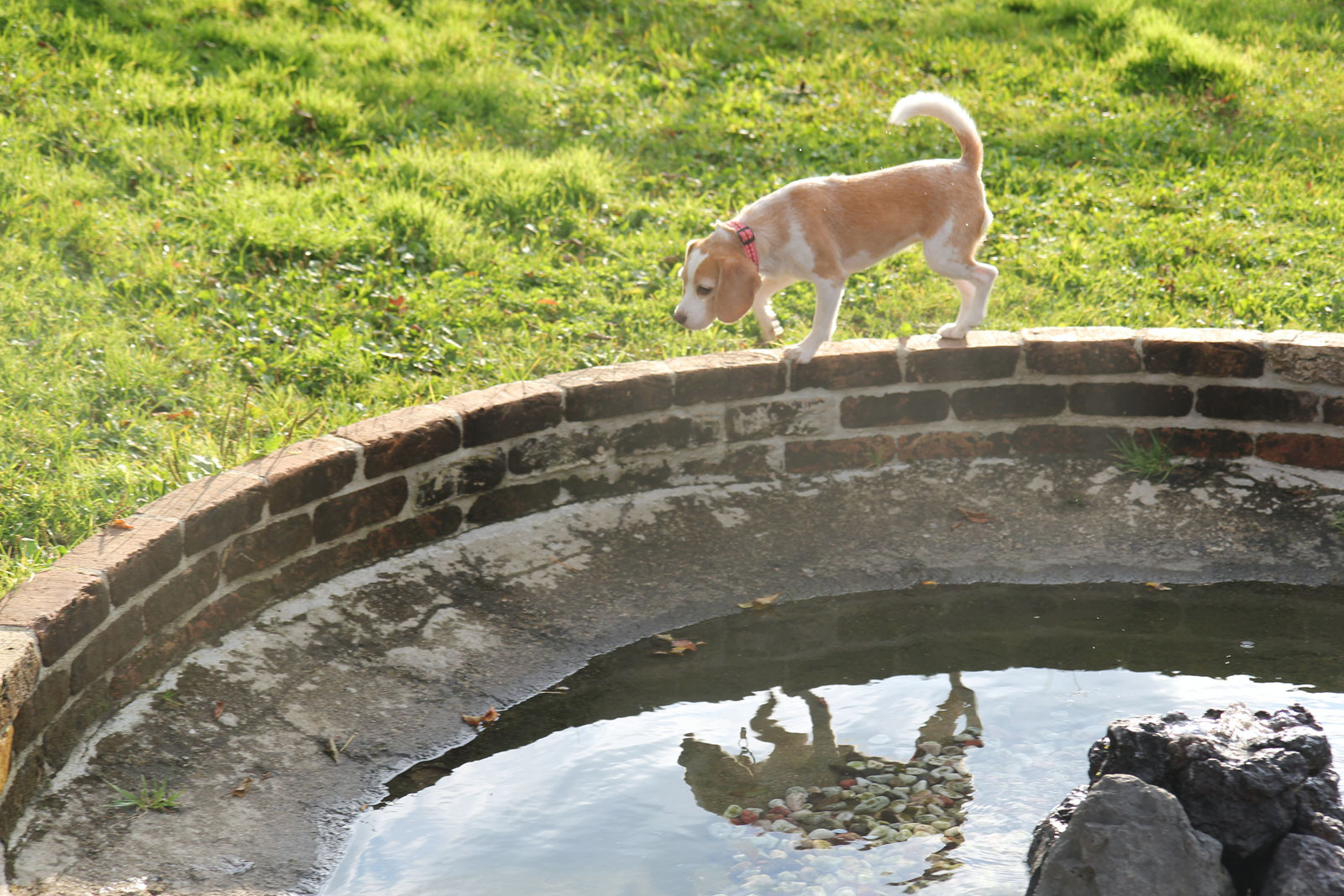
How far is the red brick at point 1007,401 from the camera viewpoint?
15.4 feet

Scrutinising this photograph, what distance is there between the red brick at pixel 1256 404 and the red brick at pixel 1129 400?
0.24ft

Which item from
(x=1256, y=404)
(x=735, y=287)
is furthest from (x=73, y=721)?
(x=1256, y=404)

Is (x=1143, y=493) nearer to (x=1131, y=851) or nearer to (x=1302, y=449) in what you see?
(x=1302, y=449)

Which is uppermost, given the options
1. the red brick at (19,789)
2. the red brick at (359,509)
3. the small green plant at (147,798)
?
the red brick at (359,509)

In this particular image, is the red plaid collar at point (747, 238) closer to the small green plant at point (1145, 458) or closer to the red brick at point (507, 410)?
the red brick at point (507, 410)

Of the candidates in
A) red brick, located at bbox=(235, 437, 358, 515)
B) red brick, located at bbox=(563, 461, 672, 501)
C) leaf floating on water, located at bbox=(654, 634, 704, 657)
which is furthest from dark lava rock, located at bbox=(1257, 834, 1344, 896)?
red brick, located at bbox=(235, 437, 358, 515)

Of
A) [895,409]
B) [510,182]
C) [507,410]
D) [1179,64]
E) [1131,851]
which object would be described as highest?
[1179,64]

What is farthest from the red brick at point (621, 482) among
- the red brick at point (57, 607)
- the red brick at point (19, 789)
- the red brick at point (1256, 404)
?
the red brick at point (1256, 404)

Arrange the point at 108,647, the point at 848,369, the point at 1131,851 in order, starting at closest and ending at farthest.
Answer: the point at 1131,851 < the point at 108,647 < the point at 848,369

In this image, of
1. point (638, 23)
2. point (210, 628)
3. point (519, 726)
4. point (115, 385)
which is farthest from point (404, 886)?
point (638, 23)

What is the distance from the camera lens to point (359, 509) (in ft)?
12.7

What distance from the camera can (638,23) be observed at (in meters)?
9.07

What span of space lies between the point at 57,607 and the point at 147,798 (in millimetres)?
508

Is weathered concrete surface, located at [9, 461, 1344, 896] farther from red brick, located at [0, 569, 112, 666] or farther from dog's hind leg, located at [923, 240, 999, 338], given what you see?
dog's hind leg, located at [923, 240, 999, 338]
